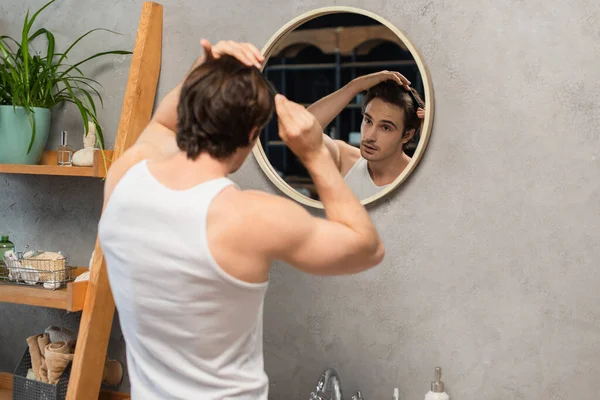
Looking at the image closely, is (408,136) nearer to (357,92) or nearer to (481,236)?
(357,92)

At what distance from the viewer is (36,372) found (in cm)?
220

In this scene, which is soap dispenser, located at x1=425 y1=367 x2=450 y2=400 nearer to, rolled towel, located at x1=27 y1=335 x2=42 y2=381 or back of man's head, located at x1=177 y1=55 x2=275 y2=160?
back of man's head, located at x1=177 y1=55 x2=275 y2=160

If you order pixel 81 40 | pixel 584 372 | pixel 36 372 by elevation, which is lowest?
pixel 36 372

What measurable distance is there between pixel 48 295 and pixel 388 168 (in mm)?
1035

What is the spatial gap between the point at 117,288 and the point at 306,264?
0.37m

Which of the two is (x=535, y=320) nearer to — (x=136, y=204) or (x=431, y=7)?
(x=431, y=7)

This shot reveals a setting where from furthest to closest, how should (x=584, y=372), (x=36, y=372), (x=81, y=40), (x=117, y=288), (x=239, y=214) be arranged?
(x=81, y=40) → (x=36, y=372) → (x=584, y=372) → (x=117, y=288) → (x=239, y=214)

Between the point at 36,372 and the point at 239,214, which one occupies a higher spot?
the point at 239,214

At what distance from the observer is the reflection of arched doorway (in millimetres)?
1955

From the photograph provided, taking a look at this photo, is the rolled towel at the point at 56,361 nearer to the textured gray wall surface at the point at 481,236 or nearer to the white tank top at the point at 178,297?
the textured gray wall surface at the point at 481,236

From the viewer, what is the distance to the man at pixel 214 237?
1.19 m

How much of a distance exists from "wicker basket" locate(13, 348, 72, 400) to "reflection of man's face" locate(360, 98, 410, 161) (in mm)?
1108

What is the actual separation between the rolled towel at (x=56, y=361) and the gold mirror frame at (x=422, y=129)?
0.80 m

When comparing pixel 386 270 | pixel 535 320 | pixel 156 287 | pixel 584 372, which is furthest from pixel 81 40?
pixel 584 372
